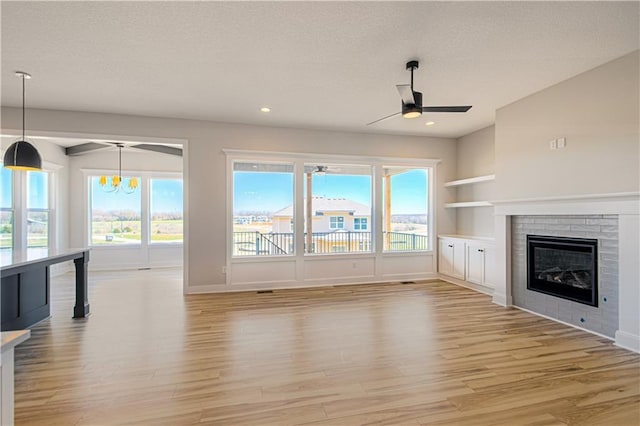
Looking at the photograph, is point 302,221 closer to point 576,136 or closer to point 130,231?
point 576,136

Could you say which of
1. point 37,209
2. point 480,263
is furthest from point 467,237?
point 37,209

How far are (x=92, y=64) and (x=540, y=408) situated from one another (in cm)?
490

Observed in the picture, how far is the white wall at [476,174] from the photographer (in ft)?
19.0

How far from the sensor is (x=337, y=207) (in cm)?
634

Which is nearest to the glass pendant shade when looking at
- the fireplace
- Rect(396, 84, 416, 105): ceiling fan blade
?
Rect(396, 84, 416, 105): ceiling fan blade

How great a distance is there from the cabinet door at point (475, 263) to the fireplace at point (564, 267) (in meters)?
0.94

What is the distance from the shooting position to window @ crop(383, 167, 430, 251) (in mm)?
6648

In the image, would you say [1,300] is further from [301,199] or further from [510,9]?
[510,9]

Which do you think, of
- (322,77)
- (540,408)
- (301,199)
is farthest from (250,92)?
(540,408)

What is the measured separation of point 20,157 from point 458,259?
6456 millimetres

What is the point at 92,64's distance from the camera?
3355mm

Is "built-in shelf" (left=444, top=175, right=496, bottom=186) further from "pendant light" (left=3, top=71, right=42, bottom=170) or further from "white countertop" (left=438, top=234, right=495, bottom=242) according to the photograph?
"pendant light" (left=3, top=71, right=42, bottom=170)

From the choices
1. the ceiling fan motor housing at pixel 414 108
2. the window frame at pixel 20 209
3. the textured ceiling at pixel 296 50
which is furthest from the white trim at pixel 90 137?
the ceiling fan motor housing at pixel 414 108

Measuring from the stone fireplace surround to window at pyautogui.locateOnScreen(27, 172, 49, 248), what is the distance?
858 centimetres
